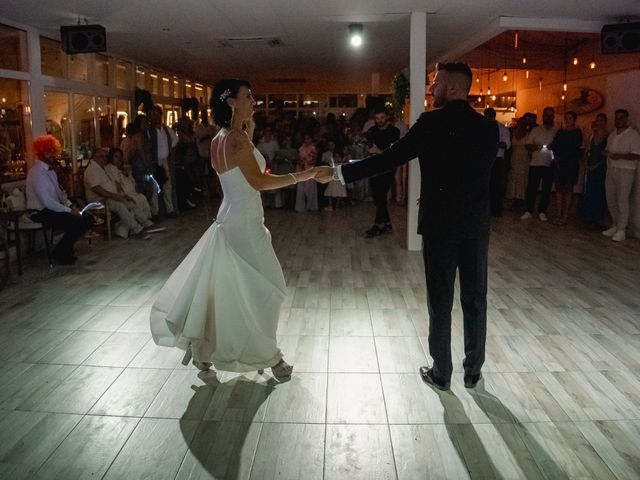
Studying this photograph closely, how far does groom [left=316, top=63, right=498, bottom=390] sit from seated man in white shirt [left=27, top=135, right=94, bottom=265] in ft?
13.9

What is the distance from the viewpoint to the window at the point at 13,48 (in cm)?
680

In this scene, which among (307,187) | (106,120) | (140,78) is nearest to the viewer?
(106,120)

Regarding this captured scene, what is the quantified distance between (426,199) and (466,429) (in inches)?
44.7

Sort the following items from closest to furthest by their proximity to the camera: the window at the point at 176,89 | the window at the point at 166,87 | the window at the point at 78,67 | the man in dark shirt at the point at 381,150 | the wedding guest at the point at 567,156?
the man in dark shirt at the point at 381,150 < the wedding guest at the point at 567,156 < the window at the point at 78,67 < the window at the point at 166,87 < the window at the point at 176,89

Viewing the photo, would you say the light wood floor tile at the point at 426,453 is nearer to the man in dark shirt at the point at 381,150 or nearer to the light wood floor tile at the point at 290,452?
the light wood floor tile at the point at 290,452

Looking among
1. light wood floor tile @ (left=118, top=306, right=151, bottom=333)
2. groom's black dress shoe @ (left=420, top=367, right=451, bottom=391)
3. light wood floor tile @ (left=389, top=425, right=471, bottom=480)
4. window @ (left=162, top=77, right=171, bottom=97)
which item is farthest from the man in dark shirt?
window @ (left=162, top=77, right=171, bottom=97)

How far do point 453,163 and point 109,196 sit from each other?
5.75 meters

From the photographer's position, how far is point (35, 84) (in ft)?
24.2

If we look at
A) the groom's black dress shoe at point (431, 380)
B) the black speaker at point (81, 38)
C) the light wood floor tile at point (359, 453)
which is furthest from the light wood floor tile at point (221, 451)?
the black speaker at point (81, 38)

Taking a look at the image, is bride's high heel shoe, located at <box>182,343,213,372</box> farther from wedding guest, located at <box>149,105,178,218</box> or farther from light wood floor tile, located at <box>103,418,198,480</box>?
wedding guest, located at <box>149,105,178,218</box>

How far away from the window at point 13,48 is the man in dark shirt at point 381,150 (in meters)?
4.50

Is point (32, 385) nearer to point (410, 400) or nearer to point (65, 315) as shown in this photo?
point (65, 315)

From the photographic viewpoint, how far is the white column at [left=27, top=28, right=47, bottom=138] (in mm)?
7281

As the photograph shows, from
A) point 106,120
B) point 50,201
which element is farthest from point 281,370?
point 106,120
